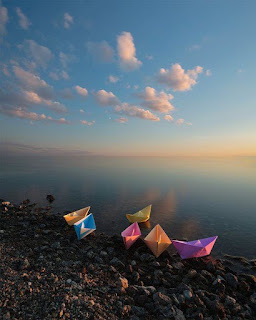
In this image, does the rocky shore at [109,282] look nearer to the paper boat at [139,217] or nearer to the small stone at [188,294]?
the small stone at [188,294]

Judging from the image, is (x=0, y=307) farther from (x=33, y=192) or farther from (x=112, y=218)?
(x=33, y=192)

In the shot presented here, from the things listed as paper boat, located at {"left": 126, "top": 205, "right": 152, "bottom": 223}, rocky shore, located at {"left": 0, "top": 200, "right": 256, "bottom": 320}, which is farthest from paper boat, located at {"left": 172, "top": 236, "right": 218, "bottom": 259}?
paper boat, located at {"left": 126, "top": 205, "right": 152, "bottom": 223}

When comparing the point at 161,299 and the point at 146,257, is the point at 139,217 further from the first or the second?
the point at 161,299

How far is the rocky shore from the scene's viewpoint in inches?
272

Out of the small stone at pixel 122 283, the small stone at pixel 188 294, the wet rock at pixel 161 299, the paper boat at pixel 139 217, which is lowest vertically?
the paper boat at pixel 139 217

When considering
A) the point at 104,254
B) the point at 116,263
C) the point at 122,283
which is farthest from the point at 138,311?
the point at 104,254

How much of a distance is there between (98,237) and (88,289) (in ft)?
24.5

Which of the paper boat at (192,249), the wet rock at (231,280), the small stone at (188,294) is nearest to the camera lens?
the small stone at (188,294)

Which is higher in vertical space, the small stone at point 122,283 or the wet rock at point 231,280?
the small stone at point 122,283

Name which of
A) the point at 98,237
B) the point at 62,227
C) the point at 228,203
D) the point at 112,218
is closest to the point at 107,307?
the point at 98,237

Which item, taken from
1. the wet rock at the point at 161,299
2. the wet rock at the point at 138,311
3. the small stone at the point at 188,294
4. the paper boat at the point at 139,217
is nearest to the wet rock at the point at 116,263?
the wet rock at the point at 161,299

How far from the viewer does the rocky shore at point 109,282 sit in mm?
6906

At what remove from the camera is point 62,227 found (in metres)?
16.9

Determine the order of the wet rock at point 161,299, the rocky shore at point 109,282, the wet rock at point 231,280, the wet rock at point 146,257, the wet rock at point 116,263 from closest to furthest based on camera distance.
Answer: the rocky shore at point 109,282, the wet rock at point 161,299, the wet rock at point 231,280, the wet rock at point 116,263, the wet rock at point 146,257
